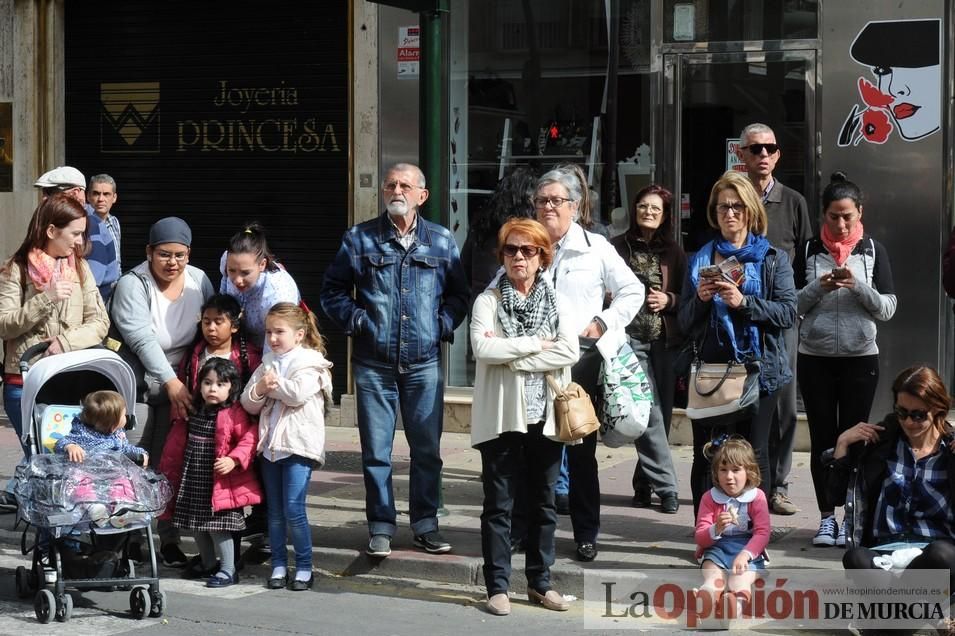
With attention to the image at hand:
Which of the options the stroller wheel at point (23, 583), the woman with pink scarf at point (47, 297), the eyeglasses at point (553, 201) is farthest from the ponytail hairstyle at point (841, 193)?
the stroller wheel at point (23, 583)

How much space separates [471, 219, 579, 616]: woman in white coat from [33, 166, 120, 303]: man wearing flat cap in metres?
3.70

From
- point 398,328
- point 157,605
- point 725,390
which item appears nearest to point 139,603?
point 157,605

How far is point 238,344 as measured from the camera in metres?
7.42

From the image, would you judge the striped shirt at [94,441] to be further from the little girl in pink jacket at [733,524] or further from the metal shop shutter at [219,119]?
the metal shop shutter at [219,119]

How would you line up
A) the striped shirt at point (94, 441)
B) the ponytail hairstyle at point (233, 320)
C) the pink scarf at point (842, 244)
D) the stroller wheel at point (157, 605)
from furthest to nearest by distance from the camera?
the pink scarf at point (842, 244)
the ponytail hairstyle at point (233, 320)
the striped shirt at point (94, 441)
the stroller wheel at point (157, 605)

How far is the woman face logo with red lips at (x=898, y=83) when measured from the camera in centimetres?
1026

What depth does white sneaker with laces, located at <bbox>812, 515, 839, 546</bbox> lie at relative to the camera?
289 inches

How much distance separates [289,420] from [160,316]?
1.05 meters

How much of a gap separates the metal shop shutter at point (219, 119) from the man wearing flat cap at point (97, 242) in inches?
115

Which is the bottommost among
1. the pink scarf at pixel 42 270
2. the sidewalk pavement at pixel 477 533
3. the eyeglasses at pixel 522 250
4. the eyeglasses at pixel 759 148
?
the sidewalk pavement at pixel 477 533

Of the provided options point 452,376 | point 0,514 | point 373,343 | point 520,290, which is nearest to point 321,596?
point 373,343

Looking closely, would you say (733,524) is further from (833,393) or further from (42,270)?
(42,270)

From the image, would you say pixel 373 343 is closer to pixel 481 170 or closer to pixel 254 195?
pixel 481 170

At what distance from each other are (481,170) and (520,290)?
17.1ft
